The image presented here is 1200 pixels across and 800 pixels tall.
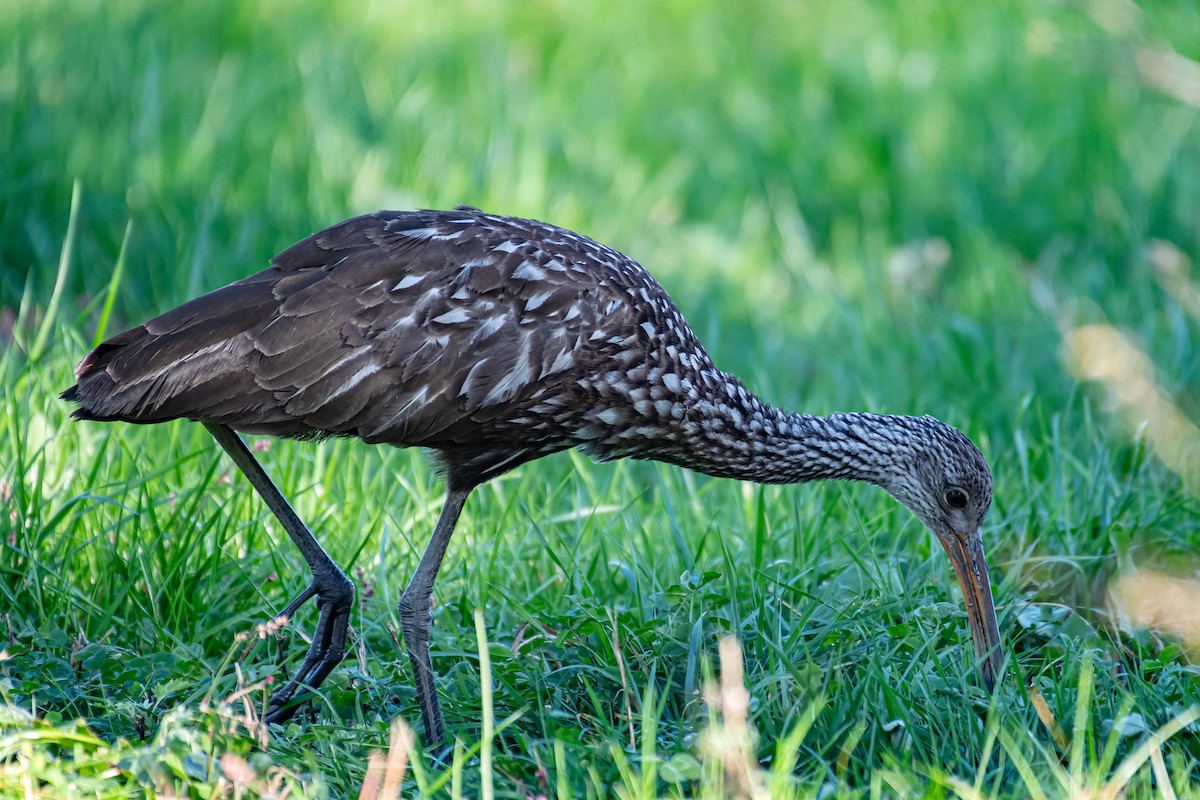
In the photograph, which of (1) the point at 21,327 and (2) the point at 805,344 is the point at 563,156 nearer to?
(2) the point at 805,344

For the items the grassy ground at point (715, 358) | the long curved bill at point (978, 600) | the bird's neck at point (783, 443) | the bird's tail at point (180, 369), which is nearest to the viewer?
the grassy ground at point (715, 358)

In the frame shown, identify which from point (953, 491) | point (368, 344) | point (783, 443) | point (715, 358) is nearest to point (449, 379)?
point (368, 344)

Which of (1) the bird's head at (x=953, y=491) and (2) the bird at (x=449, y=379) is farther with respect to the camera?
(1) the bird's head at (x=953, y=491)

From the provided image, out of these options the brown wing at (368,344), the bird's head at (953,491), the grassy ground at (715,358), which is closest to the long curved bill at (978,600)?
the bird's head at (953,491)

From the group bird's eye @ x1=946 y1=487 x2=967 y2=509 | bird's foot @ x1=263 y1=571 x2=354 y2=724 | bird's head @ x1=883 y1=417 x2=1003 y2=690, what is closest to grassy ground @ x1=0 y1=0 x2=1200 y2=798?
bird's foot @ x1=263 y1=571 x2=354 y2=724

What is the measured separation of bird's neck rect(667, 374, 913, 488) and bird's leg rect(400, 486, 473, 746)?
2.23 ft

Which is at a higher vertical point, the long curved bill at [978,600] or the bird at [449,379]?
the bird at [449,379]

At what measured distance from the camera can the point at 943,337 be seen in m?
6.55

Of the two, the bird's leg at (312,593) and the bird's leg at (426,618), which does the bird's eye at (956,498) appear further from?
the bird's leg at (312,593)

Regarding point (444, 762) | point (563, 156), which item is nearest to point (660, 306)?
point (444, 762)

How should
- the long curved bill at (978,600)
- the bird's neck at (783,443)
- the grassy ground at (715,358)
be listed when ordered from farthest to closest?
the bird's neck at (783,443) → the long curved bill at (978,600) → the grassy ground at (715,358)

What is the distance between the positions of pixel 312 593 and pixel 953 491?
6.16 feet

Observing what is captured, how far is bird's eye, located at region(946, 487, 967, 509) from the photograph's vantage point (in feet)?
14.1

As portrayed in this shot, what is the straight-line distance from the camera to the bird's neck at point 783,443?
4250 millimetres
